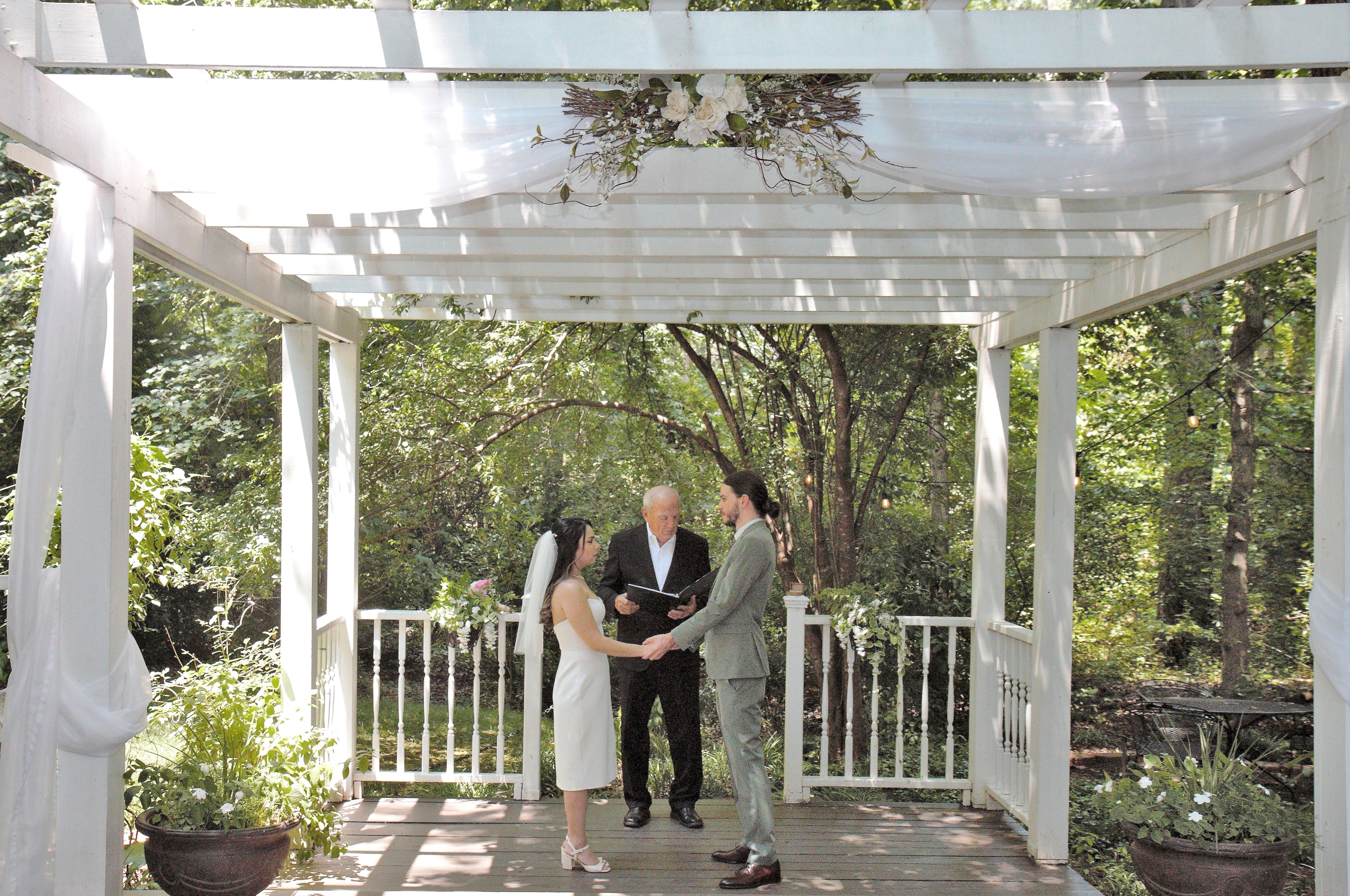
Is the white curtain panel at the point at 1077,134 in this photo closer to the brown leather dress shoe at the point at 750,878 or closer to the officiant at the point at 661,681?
the officiant at the point at 661,681

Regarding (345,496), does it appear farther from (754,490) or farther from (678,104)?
(678,104)

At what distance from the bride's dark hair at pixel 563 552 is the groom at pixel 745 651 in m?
0.43

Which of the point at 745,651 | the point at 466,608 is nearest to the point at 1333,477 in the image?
the point at 745,651

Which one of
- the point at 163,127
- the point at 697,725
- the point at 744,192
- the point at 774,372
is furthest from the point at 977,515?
the point at 163,127

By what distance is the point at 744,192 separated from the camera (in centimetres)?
329

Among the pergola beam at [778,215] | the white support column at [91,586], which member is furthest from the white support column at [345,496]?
the white support column at [91,586]

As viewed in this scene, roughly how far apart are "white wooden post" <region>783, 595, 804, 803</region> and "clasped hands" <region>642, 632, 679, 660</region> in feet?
4.32

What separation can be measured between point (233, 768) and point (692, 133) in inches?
101

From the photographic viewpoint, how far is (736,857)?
4410mm

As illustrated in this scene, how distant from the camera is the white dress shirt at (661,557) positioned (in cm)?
507

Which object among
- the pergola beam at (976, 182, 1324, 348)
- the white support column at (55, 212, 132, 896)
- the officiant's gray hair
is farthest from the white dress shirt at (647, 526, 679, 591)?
the white support column at (55, 212, 132, 896)

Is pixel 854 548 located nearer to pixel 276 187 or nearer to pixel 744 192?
pixel 744 192

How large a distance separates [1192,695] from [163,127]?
8.31 m

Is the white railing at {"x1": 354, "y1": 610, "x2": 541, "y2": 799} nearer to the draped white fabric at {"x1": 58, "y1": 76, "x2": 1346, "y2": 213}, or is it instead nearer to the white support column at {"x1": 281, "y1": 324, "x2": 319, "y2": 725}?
the white support column at {"x1": 281, "y1": 324, "x2": 319, "y2": 725}
